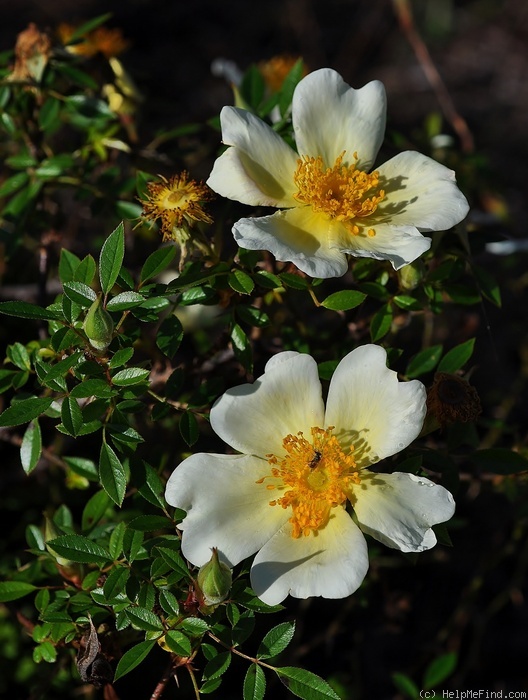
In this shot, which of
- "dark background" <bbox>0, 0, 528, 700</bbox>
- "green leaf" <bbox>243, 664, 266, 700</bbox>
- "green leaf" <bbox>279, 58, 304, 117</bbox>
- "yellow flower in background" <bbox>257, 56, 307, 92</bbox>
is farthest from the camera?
"yellow flower in background" <bbox>257, 56, 307, 92</bbox>

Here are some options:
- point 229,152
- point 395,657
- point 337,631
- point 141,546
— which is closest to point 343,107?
point 229,152

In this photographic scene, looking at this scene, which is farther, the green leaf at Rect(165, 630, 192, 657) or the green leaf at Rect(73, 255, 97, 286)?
the green leaf at Rect(73, 255, 97, 286)

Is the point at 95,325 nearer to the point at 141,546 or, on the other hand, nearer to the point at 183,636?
the point at 141,546

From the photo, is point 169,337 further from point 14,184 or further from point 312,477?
point 14,184

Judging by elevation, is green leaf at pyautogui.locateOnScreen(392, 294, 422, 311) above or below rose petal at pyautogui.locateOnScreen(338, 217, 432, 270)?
below

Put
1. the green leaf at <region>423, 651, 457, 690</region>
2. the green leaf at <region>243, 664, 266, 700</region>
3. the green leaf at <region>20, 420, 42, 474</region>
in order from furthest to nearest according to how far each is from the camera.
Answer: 1. the green leaf at <region>423, 651, 457, 690</region>
2. the green leaf at <region>20, 420, 42, 474</region>
3. the green leaf at <region>243, 664, 266, 700</region>

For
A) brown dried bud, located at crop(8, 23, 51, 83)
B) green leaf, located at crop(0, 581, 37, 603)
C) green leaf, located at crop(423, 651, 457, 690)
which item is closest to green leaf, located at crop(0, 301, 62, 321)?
green leaf, located at crop(0, 581, 37, 603)

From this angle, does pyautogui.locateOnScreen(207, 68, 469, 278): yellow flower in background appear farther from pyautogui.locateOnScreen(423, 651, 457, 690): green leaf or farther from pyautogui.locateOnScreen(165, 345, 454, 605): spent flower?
pyautogui.locateOnScreen(423, 651, 457, 690): green leaf

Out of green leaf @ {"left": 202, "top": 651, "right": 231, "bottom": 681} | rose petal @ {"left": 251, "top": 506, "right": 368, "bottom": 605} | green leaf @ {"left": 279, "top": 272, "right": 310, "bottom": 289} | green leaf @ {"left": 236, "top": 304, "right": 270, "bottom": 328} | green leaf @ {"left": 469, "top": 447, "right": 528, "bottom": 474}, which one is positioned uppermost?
green leaf @ {"left": 279, "top": 272, "right": 310, "bottom": 289}

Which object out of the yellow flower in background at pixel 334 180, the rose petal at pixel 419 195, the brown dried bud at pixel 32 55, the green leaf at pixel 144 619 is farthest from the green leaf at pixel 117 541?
the brown dried bud at pixel 32 55
